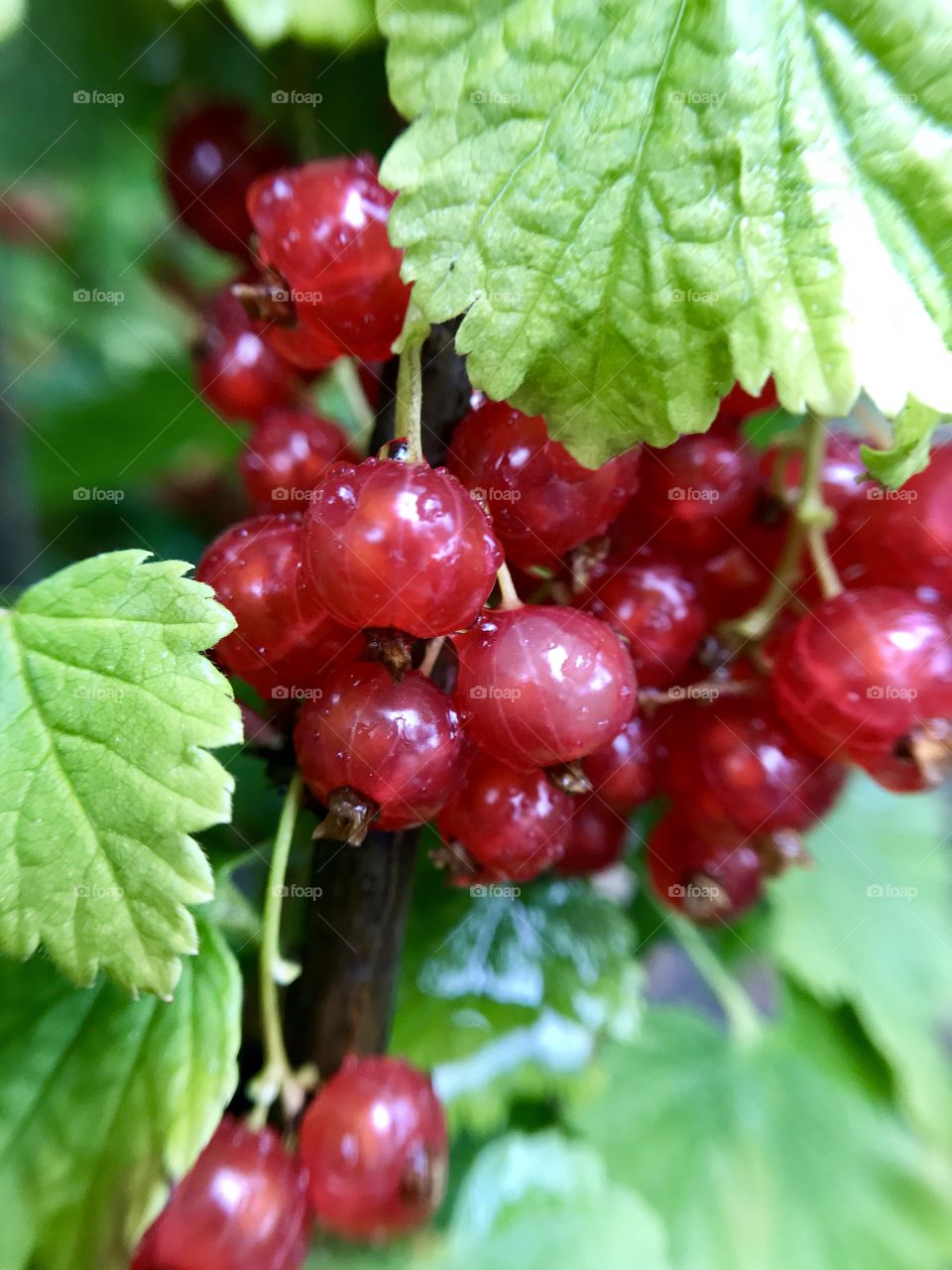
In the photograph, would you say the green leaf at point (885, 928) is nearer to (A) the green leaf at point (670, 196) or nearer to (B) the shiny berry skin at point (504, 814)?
(B) the shiny berry skin at point (504, 814)

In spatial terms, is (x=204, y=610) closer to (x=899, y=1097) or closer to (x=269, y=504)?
(x=269, y=504)

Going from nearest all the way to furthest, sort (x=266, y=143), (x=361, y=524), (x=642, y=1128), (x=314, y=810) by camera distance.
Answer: (x=361, y=524)
(x=314, y=810)
(x=266, y=143)
(x=642, y=1128)

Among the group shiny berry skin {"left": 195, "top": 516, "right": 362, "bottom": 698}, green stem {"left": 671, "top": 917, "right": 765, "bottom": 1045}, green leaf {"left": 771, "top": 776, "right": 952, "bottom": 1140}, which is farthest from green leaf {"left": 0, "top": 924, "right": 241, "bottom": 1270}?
green leaf {"left": 771, "top": 776, "right": 952, "bottom": 1140}

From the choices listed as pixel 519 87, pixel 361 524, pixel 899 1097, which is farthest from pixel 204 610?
pixel 899 1097

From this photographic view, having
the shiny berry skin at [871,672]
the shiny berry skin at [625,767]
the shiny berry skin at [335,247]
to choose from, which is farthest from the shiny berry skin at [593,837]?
the shiny berry skin at [335,247]

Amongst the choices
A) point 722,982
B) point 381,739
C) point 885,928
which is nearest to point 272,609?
point 381,739

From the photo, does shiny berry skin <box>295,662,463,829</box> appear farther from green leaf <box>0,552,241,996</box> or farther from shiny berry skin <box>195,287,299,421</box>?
shiny berry skin <box>195,287,299,421</box>

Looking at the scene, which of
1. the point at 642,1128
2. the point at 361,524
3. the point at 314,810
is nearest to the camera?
the point at 361,524

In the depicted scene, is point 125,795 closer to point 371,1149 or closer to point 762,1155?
point 371,1149
